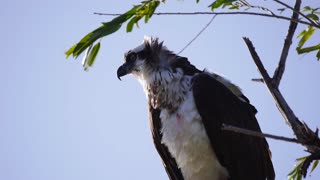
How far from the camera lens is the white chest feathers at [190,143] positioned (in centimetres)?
601

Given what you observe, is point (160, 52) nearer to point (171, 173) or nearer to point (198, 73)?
point (198, 73)

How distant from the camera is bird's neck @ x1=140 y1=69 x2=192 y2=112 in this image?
6.20m

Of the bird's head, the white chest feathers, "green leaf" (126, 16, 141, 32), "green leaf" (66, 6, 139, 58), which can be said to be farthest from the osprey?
"green leaf" (66, 6, 139, 58)

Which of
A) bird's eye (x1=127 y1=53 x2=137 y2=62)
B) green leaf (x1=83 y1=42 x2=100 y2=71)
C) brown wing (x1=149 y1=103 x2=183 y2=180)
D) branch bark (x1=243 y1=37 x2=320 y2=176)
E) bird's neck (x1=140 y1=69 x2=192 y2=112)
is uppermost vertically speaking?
green leaf (x1=83 y1=42 x2=100 y2=71)

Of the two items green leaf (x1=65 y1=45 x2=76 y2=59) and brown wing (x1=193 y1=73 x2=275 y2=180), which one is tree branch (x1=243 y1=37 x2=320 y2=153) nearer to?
green leaf (x1=65 y1=45 x2=76 y2=59)

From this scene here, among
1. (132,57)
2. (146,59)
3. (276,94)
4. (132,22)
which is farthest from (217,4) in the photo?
(132,57)

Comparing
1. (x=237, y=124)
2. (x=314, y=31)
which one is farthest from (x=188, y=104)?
(x=314, y=31)

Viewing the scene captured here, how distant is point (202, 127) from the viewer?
6008mm

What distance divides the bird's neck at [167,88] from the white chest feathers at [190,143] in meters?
0.09

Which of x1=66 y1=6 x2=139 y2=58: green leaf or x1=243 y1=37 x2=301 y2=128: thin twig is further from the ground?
x1=66 y1=6 x2=139 y2=58: green leaf

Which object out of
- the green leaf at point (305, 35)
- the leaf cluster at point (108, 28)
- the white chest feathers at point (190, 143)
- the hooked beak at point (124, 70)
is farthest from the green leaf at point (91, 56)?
the hooked beak at point (124, 70)

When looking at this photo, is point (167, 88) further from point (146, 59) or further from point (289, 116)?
point (289, 116)

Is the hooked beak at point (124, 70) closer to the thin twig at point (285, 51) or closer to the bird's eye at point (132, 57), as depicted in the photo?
the bird's eye at point (132, 57)

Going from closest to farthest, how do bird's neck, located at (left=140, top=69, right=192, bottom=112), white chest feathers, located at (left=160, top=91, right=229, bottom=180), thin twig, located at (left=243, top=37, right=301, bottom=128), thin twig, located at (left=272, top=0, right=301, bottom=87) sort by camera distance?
thin twig, located at (left=243, top=37, right=301, bottom=128)
thin twig, located at (left=272, top=0, right=301, bottom=87)
white chest feathers, located at (left=160, top=91, right=229, bottom=180)
bird's neck, located at (left=140, top=69, right=192, bottom=112)
